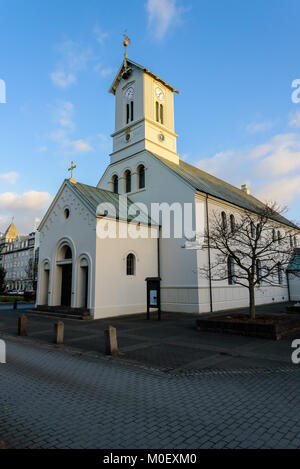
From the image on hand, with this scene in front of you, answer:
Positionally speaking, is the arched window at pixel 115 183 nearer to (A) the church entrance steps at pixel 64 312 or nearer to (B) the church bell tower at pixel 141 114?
(B) the church bell tower at pixel 141 114

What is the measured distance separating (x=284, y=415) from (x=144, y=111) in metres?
26.6

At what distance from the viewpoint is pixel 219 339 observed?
1128 cm

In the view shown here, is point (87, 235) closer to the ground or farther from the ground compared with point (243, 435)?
farther from the ground

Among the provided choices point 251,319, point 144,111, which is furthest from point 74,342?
point 144,111

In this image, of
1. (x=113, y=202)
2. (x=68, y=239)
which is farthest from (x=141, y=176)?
(x=68, y=239)

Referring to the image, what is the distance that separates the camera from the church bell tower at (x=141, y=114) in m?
26.7

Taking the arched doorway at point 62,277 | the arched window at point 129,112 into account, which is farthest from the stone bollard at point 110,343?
the arched window at point 129,112

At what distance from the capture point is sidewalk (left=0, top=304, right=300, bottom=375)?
305 inches

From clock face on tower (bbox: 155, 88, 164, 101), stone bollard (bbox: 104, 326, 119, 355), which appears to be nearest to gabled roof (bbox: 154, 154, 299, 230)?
clock face on tower (bbox: 155, 88, 164, 101)

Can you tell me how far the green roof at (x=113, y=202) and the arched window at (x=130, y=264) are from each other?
2.80 meters

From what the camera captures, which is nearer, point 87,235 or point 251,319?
point 251,319

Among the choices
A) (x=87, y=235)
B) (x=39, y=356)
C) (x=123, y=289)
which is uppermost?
(x=87, y=235)
